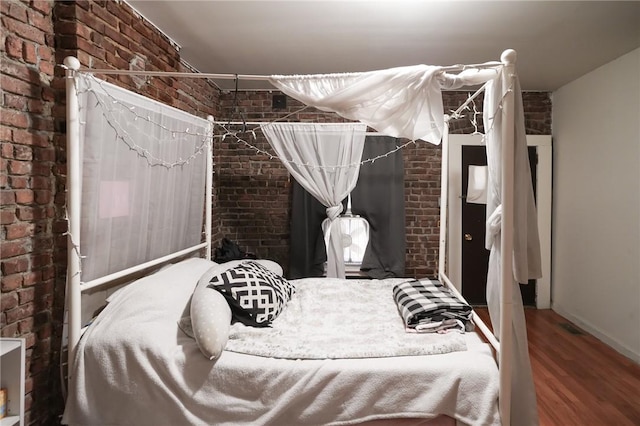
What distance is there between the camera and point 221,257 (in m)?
3.87

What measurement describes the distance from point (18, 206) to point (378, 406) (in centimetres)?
185

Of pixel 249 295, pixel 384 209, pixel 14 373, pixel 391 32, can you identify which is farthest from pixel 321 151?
pixel 14 373

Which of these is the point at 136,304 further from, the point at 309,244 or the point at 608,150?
the point at 608,150

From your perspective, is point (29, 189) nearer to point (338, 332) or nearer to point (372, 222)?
point (338, 332)

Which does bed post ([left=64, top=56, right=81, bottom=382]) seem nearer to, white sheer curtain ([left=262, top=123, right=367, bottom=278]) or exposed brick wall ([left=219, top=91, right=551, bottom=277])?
white sheer curtain ([left=262, top=123, right=367, bottom=278])

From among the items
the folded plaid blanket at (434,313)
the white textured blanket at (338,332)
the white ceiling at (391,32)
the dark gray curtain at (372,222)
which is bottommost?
the white textured blanket at (338,332)

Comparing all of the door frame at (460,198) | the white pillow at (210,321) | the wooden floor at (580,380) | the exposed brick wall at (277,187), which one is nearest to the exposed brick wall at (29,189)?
the white pillow at (210,321)

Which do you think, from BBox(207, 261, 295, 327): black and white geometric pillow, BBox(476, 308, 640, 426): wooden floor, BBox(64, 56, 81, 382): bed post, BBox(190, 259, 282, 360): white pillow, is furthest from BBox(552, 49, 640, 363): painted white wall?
BBox(64, 56, 81, 382): bed post

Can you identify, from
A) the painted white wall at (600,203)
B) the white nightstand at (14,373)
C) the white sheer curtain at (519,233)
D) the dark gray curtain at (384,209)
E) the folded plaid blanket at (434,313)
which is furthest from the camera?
the dark gray curtain at (384,209)

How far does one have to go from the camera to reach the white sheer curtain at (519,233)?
67.3 inches

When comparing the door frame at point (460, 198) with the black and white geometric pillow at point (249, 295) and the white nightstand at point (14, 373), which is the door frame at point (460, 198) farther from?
the white nightstand at point (14, 373)

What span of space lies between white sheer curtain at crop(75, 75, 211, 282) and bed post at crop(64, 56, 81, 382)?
5 cm

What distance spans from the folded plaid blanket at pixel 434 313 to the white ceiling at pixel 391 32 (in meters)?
1.77

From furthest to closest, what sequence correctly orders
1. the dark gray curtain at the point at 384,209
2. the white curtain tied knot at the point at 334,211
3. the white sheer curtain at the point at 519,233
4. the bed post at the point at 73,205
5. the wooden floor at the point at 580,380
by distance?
the dark gray curtain at the point at 384,209 < the white curtain tied knot at the point at 334,211 < the wooden floor at the point at 580,380 < the bed post at the point at 73,205 < the white sheer curtain at the point at 519,233
